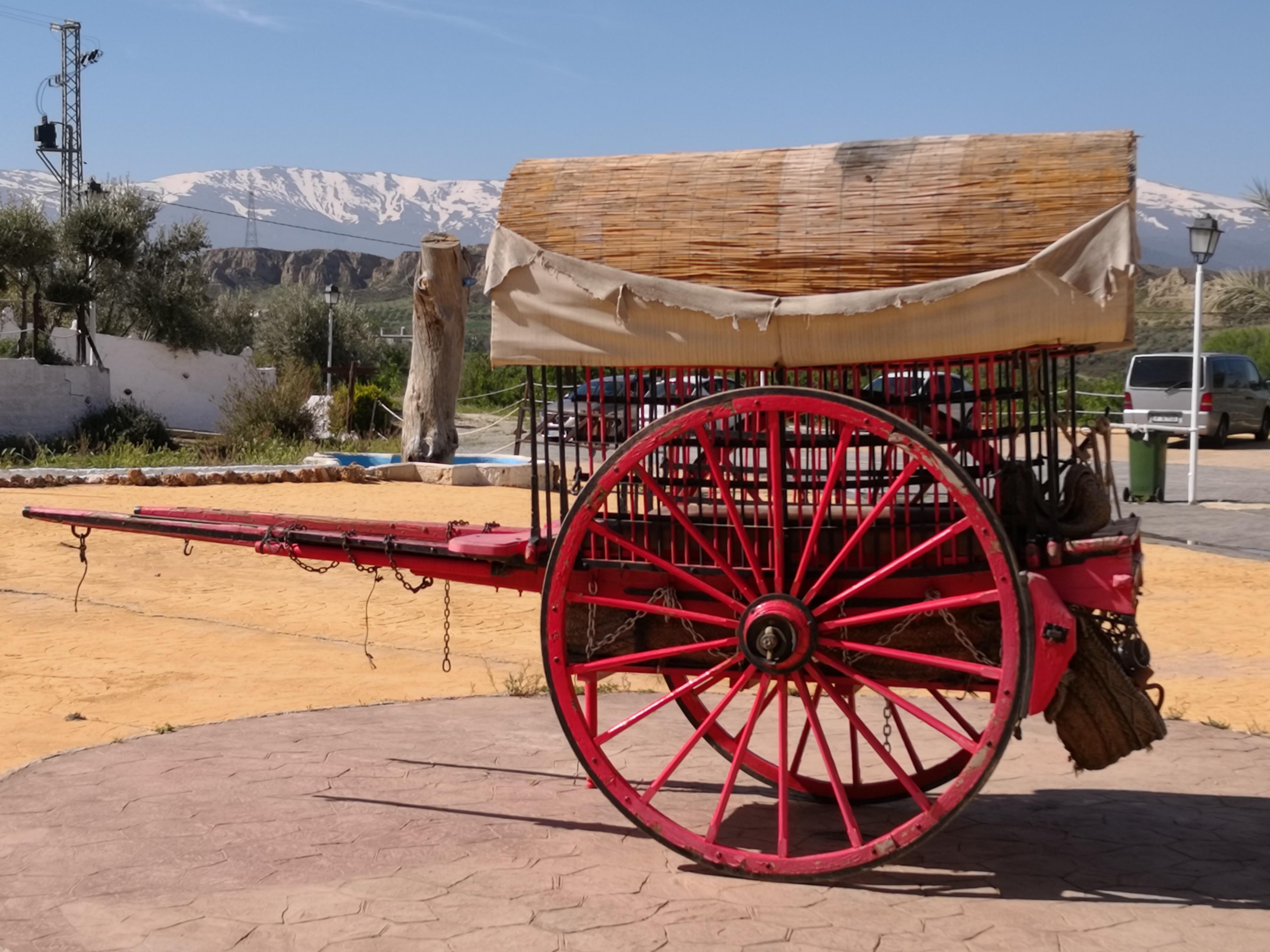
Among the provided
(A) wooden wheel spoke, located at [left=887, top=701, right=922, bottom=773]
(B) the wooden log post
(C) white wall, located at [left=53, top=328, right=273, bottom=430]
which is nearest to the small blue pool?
(B) the wooden log post

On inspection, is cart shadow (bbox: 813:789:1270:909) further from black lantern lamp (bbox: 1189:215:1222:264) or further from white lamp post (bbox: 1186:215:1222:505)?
black lantern lamp (bbox: 1189:215:1222:264)

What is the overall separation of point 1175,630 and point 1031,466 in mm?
5443

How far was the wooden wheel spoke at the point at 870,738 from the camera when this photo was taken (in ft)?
12.6

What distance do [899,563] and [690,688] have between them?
80 centimetres

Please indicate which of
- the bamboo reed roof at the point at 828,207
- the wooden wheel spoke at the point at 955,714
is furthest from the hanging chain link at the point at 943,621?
the bamboo reed roof at the point at 828,207

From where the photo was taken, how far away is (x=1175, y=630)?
884 centimetres

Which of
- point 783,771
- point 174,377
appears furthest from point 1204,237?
point 174,377

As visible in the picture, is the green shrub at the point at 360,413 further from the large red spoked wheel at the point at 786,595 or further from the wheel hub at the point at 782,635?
the wheel hub at the point at 782,635

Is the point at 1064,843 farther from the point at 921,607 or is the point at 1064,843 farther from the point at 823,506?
the point at 823,506

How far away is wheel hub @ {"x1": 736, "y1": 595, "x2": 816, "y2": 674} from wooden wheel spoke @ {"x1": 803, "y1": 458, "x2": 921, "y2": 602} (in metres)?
0.07

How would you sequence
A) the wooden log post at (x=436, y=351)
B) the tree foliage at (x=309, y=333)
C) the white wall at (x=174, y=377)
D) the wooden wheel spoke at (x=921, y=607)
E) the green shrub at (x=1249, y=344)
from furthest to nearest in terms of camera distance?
the tree foliage at (x=309, y=333) → the green shrub at (x=1249, y=344) → the white wall at (x=174, y=377) → the wooden log post at (x=436, y=351) → the wooden wheel spoke at (x=921, y=607)

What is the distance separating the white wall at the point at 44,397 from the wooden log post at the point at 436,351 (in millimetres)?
7432

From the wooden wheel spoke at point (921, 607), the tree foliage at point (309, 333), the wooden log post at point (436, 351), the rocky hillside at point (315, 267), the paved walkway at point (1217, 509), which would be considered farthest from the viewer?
the rocky hillside at point (315, 267)

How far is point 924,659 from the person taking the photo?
380 centimetres
